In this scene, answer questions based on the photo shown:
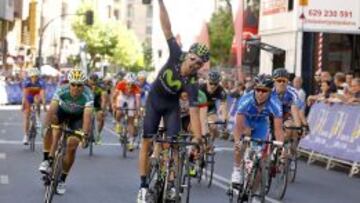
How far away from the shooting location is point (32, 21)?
3302 inches

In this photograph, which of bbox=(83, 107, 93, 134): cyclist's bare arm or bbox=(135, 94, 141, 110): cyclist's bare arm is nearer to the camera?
bbox=(83, 107, 93, 134): cyclist's bare arm

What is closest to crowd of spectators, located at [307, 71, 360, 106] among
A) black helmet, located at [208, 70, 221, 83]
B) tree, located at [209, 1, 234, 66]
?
black helmet, located at [208, 70, 221, 83]

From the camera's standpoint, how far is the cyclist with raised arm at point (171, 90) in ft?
31.4

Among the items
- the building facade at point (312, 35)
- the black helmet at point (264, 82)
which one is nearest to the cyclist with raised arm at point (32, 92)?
the building facade at point (312, 35)

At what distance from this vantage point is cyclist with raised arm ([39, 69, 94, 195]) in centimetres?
1167

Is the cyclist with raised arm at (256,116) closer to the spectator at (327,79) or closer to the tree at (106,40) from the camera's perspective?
the spectator at (327,79)

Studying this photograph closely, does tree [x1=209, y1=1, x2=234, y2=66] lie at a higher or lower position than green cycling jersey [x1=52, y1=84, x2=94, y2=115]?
higher

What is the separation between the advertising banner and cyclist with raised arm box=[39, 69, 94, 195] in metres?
6.91

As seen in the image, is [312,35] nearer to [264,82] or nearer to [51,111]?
[51,111]

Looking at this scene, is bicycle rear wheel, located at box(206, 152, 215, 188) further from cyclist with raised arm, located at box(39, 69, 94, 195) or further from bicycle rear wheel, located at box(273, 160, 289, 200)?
cyclist with raised arm, located at box(39, 69, 94, 195)

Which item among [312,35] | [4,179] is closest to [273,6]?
[312,35]

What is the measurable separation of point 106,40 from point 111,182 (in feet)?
297

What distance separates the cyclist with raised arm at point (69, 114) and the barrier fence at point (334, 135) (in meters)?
6.90

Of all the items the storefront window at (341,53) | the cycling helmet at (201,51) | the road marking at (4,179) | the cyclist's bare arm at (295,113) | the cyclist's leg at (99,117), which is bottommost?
the road marking at (4,179)
